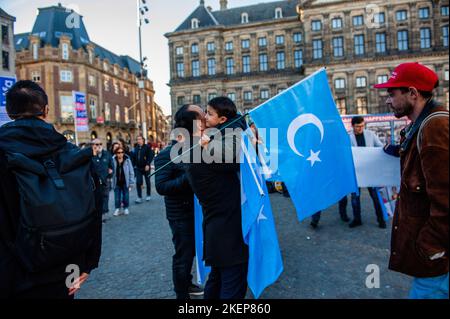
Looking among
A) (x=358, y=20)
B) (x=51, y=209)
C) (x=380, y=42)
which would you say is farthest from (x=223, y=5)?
(x=51, y=209)

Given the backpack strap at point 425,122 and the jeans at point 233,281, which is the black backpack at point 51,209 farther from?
the backpack strap at point 425,122

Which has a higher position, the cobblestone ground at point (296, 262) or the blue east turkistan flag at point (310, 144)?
the blue east turkistan flag at point (310, 144)

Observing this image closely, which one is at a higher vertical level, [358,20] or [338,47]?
[358,20]

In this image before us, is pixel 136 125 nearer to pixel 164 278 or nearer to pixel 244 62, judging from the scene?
pixel 244 62

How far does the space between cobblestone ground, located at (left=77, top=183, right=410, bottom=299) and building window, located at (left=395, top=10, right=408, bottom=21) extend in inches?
1775

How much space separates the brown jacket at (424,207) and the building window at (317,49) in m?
46.0

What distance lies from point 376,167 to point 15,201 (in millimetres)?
2988

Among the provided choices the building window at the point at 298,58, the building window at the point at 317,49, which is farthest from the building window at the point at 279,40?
the building window at the point at 317,49

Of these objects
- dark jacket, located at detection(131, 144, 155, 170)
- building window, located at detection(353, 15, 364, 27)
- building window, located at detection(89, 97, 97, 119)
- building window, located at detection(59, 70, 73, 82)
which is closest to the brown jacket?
dark jacket, located at detection(131, 144, 155, 170)

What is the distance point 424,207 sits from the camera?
5.49 ft

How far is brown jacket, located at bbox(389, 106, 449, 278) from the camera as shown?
4.87 ft

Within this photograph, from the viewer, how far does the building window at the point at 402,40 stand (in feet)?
135

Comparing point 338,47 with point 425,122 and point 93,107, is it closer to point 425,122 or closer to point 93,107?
point 93,107

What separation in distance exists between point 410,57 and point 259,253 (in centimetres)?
4741
